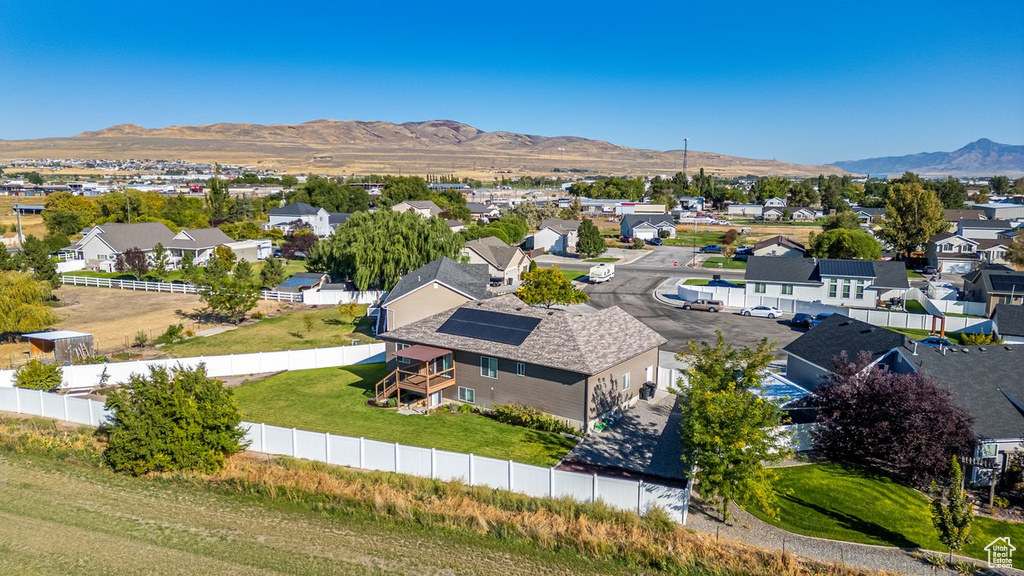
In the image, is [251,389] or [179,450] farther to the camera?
[251,389]

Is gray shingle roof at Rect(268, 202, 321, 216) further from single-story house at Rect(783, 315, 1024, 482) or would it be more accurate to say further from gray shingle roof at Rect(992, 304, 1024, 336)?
gray shingle roof at Rect(992, 304, 1024, 336)

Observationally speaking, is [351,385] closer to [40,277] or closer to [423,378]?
[423,378]

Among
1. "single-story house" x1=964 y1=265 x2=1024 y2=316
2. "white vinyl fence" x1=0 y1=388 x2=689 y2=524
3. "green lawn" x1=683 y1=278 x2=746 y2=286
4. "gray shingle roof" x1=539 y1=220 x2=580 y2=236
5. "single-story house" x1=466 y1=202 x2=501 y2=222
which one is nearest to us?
"white vinyl fence" x1=0 y1=388 x2=689 y2=524

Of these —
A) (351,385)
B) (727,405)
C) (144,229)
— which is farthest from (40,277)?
(727,405)

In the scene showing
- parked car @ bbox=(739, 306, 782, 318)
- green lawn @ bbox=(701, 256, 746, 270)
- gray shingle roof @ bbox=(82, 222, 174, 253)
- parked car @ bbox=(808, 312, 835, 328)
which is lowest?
parked car @ bbox=(739, 306, 782, 318)

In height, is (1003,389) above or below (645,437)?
above

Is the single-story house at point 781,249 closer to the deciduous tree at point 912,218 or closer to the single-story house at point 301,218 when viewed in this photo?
the deciduous tree at point 912,218

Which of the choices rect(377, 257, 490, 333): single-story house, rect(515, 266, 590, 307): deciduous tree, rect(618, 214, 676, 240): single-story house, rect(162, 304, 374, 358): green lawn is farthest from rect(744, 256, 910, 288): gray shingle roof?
rect(618, 214, 676, 240): single-story house
